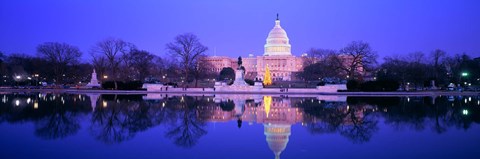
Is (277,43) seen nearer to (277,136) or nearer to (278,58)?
(278,58)

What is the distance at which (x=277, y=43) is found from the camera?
13338cm

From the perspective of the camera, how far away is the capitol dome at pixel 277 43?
436ft

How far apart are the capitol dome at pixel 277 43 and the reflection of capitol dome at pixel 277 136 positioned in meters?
119

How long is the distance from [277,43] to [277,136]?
121970 millimetres

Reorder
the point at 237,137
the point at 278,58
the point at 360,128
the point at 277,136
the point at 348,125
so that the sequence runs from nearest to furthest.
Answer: the point at 237,137 < the point at 277,136 < the point at 360,128 < the point at 348,125 < the point at 278,58

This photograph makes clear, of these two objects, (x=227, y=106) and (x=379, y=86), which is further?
(x=379, y=86)

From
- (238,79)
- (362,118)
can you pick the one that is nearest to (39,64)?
(238,79)

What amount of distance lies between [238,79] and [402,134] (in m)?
38.6

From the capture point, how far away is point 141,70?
6575 centimetres

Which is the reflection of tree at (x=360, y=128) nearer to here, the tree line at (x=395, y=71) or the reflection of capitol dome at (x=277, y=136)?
the reflection of capitol dome at (x=277, y=136)

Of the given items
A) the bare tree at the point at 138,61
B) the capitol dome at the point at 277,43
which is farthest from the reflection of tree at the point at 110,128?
the capitol dome at the point at 277,43

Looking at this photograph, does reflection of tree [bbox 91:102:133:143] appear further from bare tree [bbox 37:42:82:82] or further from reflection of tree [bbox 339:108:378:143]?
bare tree [bbox 37:42:82:82]

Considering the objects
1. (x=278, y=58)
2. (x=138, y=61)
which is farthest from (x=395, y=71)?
(x=278, y=58)

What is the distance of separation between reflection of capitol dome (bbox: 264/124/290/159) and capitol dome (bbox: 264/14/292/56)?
119071mm
